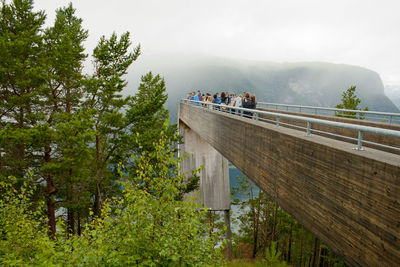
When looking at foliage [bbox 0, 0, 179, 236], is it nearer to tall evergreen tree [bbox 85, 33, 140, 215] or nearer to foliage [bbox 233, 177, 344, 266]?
tall evergreen tree [bbox 85, 33, 140, 215]

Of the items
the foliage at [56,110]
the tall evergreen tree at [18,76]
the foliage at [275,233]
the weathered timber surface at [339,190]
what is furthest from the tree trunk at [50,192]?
the foliage at [275,233]

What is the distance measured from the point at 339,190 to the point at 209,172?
1996cm

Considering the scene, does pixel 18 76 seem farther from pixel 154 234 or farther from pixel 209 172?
pixel 209 172

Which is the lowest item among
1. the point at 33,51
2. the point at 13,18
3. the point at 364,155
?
the point at 364,155

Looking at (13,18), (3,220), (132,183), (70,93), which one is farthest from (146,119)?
(132,183)

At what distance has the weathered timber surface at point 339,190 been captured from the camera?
3.14m

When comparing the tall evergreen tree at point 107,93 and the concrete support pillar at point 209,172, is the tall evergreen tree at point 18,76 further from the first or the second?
the concrete support pillar at point 209,172

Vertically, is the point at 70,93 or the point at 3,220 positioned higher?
the point at 70,93

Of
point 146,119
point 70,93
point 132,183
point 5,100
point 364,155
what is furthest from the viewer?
point 146,119

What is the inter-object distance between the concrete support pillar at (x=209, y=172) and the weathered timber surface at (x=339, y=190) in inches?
671

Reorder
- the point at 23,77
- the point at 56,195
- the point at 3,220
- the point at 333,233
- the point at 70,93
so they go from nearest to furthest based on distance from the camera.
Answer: the point at 333,233 → the point at 3,220 → the point at 23,77 → the point at 56,195 → the point at 70,93

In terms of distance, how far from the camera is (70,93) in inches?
612

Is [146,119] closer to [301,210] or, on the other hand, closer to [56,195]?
[56,195]

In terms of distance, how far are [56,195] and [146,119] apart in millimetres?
6474
